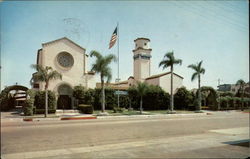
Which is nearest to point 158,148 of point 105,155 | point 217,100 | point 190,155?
point 190,155

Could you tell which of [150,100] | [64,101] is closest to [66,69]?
[64,101]

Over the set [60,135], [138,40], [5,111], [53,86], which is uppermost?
[138,40]

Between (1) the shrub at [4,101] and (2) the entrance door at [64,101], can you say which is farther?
(2) the entrance door at [64,101]

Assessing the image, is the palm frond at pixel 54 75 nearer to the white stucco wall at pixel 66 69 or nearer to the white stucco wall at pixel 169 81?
the white stucco wall at pixel 66 69

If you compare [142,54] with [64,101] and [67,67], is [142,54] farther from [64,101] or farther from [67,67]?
[64,101]

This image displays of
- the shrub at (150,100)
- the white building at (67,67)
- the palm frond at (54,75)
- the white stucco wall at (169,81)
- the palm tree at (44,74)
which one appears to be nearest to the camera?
the palm tree at (44,74)

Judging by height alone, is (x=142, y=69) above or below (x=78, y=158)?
above

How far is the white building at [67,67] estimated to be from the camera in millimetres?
2935

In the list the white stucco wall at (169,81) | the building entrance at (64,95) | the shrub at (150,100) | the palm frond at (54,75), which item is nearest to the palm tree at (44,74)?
the palm frond at (54,75)

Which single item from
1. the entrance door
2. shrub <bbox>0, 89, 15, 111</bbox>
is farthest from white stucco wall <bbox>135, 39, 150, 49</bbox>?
shrub <bbox>0, 89, 15, 111</bbox>

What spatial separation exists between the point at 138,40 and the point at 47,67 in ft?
4.69

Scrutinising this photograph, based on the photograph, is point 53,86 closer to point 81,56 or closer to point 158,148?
point 81,56

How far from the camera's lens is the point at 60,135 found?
8.24 meters

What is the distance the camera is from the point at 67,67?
128 inches
